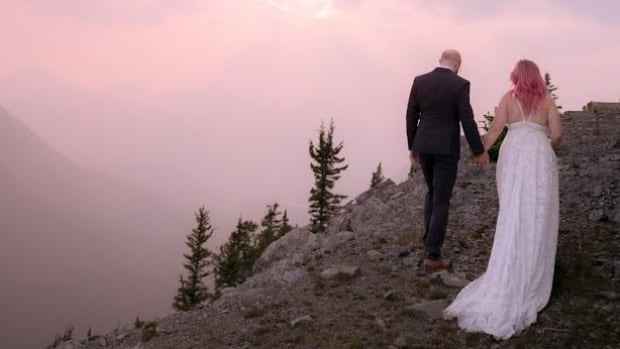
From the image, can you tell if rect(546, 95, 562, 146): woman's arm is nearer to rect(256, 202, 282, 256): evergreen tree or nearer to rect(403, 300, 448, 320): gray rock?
rect(403, 300, 448, 320): gray rock

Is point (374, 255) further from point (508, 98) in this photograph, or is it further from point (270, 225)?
point (270, 225)

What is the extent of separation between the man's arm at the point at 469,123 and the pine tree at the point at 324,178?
45.5 meters

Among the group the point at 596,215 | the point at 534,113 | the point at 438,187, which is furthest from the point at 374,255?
the point at 596,215

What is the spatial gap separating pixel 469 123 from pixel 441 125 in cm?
44

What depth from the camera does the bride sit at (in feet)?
21.4

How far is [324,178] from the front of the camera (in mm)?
55938

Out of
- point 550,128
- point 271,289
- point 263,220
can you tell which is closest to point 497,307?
point 550,128

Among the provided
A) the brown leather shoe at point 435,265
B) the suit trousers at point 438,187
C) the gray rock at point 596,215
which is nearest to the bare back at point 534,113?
the suit trousers at point 438,187

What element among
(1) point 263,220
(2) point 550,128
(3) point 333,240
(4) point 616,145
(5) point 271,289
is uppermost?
(1) point 263,220

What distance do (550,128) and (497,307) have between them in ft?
8.51

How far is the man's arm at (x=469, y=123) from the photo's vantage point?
8016 mm

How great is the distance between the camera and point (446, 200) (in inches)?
335

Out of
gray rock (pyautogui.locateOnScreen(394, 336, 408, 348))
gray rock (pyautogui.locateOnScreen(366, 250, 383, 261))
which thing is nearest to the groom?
gray rock (pyautogui.locateOnScreen(366, 250, 383, 261))

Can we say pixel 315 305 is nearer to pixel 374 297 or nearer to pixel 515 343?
pixel 374 297
